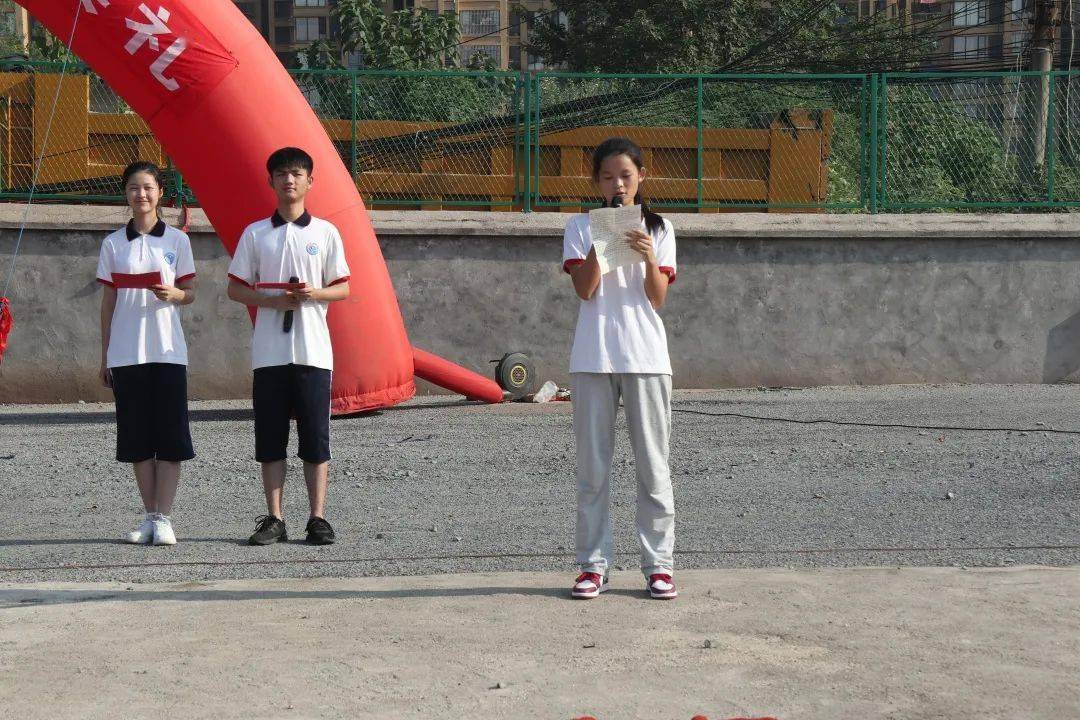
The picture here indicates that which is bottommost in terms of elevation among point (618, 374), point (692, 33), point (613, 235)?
point (618, 374)

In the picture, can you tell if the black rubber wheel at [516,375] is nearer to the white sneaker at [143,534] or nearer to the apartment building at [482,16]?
the white sneaker at [143,534]

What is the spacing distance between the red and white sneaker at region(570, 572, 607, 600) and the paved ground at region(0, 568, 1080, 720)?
54 millimetres

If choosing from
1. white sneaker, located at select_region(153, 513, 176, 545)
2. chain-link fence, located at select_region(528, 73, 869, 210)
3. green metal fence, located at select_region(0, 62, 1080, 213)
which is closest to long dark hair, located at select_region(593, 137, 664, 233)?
white sneaker, located at select_region(153, 513, 176, 545)

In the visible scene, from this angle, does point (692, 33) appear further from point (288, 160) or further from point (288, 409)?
point (288, 409)

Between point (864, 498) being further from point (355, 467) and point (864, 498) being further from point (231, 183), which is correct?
point (231, 183)

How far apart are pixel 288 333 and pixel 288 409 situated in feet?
1.16

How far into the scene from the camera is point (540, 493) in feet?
25.6

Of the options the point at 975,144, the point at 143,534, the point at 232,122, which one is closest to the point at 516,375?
the point at 232,122

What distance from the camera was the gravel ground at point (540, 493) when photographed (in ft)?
19.9

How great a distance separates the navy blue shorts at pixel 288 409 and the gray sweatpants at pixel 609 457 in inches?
59.9

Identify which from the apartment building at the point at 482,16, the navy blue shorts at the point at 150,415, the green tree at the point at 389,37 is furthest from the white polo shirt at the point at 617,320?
the apartment building at the point at 482,16

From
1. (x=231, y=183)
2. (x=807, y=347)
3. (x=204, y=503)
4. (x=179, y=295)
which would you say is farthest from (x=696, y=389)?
(x=179, y=295)

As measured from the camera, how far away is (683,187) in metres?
13.4

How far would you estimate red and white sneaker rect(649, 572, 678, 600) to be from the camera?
5.12 meters
